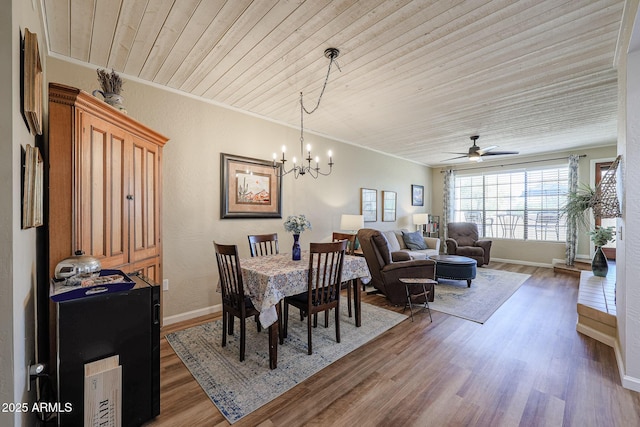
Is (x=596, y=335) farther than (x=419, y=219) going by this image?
No

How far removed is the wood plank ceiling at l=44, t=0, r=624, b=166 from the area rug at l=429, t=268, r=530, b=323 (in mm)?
2656

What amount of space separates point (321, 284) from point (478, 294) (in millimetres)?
2971

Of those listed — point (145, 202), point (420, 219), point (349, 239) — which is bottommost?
point (349, 239)

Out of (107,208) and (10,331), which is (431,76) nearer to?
(107,208)

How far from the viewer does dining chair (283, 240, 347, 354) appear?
239 centimetres

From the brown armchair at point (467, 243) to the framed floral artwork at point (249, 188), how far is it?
4.27 m

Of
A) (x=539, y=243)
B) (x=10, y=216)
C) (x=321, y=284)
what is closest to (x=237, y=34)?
(x=10, y=216)

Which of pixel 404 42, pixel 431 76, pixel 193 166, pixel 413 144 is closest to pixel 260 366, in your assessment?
pixel 193 166

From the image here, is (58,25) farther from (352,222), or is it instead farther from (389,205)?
(389,205)

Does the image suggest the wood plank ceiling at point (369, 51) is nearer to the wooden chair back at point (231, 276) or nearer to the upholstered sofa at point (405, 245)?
the wooden chair back at point (231, 276)

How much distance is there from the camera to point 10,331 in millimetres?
1044

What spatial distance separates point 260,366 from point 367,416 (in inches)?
37.6

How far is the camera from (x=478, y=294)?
414 centimetres

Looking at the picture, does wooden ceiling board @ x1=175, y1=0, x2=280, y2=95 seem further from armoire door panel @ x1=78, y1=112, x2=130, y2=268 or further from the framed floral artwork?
the framed floral artwork
